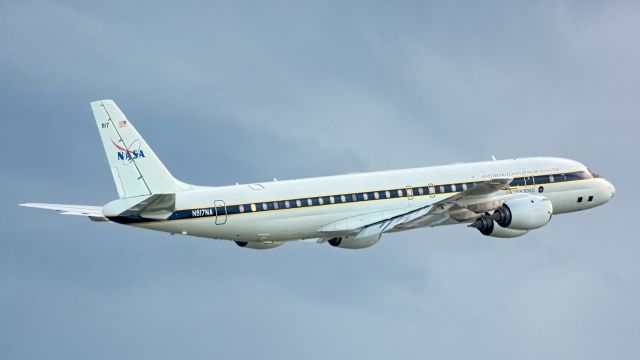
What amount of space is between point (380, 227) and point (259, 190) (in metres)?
7.47

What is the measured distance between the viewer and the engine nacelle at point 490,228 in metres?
76.9

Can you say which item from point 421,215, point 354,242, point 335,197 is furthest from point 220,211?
point 421,215

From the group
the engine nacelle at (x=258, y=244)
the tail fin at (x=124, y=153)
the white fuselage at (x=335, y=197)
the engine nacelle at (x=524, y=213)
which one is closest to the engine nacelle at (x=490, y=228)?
the engine nacelle at (x=524, y=213)

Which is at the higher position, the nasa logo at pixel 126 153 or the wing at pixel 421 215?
the nasa logo at pixel 126 153

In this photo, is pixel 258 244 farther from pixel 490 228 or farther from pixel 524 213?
pixel 524 213

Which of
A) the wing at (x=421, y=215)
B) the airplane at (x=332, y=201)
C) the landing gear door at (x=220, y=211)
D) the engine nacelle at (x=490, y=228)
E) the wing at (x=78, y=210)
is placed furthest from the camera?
the engine nacelle at (x=490, y=228)

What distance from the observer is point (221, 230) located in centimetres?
7231

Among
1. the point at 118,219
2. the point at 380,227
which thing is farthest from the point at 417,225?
the point at 118,219

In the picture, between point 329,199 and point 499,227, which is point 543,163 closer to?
point 499,227

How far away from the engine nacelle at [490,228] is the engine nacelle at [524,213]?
331mm

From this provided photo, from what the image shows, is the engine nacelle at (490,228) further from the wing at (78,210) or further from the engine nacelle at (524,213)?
the wing at (78,210)

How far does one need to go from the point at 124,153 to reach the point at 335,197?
501 inches

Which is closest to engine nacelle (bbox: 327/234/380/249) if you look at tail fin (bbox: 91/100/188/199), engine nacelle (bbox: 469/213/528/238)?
engine nacelle (bbox: 469/213/528/238)

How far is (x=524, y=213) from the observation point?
75.9 meters
